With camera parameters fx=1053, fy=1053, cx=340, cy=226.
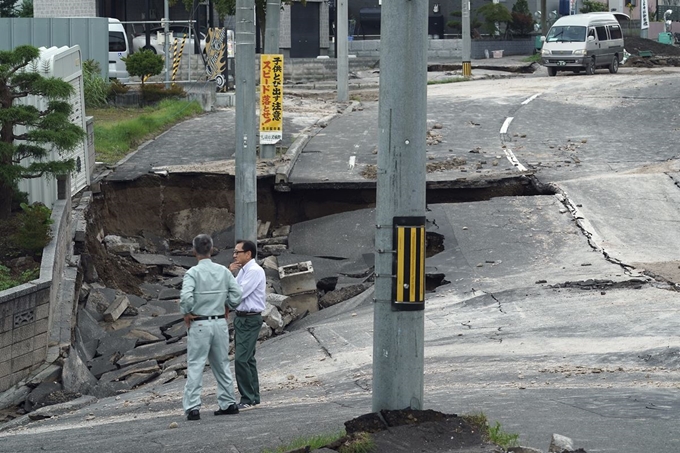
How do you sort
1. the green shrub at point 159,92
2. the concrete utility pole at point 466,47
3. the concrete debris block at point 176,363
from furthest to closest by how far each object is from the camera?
the concrete utility pole at point 466,47 < the green shrub at point 159,92 < the concrete debris block at point 176,363

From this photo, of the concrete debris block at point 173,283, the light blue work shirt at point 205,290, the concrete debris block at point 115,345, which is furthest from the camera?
the concrete debris block at point 173,283

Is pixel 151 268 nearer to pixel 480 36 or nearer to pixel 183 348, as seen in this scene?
pixel 183 348

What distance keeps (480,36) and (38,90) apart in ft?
161

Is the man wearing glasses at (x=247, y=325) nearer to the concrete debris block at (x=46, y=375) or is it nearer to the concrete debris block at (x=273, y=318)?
the concrete debris block at (x=46, y=375)

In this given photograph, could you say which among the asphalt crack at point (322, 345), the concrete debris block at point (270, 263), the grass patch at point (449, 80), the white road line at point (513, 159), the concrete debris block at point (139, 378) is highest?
the grass patch at point (449, 80)

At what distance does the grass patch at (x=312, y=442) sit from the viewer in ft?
22.1

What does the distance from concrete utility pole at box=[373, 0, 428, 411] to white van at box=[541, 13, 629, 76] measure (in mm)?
32219

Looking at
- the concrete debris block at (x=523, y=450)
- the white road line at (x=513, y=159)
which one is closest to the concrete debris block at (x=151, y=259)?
the white road line at (x=513, y=159)

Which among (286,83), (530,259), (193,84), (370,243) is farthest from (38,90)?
(286,83)

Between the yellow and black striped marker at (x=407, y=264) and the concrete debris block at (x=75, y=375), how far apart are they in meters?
5.76

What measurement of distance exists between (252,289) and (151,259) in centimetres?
893

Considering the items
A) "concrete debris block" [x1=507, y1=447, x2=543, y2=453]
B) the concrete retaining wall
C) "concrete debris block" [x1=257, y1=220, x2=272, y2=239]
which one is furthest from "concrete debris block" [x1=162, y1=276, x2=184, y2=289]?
"concrete debris block" [x1=507, y1=447, x2=543, y2=453]

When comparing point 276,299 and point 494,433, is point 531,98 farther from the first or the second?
point 494,433

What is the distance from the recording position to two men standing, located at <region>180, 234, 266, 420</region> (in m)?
8.66
